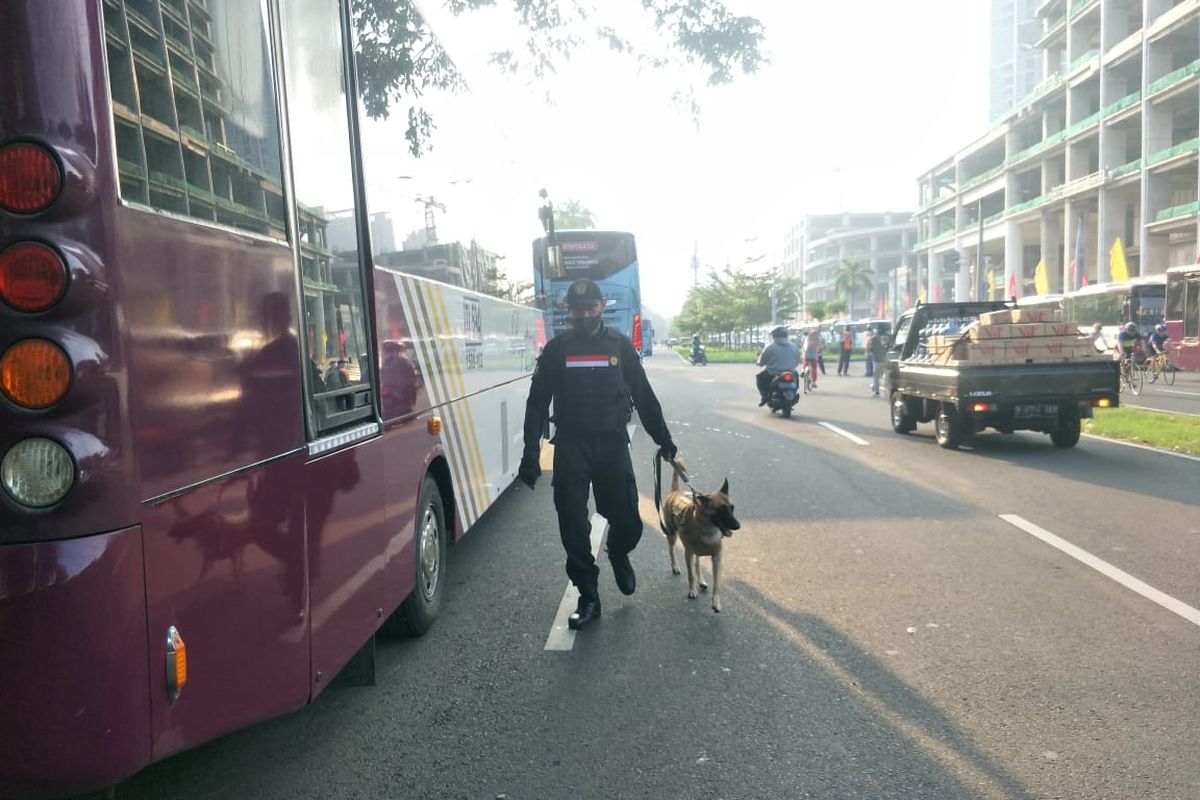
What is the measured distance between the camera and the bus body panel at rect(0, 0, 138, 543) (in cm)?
216

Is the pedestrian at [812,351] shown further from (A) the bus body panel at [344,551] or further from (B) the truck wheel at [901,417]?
(A) the bus body panel at [344,551]

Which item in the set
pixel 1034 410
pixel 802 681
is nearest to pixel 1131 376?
pixel 1034 410

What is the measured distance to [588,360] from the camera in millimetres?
5398

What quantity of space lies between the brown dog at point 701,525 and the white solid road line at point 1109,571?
253 cm

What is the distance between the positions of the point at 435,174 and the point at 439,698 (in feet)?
10.6

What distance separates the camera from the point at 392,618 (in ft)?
16.6

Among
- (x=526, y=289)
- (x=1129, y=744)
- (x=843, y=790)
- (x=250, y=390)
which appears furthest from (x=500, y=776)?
(x=526, y=289)

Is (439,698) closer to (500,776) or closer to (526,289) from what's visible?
(500,776)

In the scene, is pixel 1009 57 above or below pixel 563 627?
above

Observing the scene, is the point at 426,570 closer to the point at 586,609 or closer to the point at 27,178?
the point at 586,609

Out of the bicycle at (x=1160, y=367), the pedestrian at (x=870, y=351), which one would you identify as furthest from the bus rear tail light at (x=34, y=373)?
the bicycle at (x=1160, y=367)

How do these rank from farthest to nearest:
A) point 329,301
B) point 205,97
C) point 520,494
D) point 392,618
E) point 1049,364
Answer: point 1049,364 → point 520,494 → point 392,618 → point 329,301 → point 205,97

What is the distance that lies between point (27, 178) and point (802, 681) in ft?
12.0

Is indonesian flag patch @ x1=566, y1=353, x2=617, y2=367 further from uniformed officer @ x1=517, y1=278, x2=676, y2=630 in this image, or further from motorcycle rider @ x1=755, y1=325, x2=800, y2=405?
motorcycle rider @ x1=755, y1=325, x2=800, y2=405
